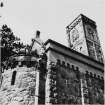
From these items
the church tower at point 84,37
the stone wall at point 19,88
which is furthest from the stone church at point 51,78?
the church tower at point 84,37

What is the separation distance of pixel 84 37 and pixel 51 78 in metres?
13.4

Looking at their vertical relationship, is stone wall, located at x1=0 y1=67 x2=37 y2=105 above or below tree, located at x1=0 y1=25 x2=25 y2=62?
below

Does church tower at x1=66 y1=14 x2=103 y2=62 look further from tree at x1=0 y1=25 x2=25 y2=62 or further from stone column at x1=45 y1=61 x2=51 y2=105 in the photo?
stone column at x1=45 y1=61 x2=51 y2=105

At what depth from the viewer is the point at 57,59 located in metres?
12.3

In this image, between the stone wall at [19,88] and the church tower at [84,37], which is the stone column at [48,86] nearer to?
the stone wall at [19,88]

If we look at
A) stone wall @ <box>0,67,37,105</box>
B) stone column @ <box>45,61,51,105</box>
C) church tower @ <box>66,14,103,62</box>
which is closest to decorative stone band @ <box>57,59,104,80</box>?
stone column @ <box>45,61,51,105</box>

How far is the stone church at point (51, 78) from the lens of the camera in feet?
34.9

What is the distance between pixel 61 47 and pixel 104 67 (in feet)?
16.3

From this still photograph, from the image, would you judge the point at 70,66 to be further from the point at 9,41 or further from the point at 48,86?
the point at 9,41

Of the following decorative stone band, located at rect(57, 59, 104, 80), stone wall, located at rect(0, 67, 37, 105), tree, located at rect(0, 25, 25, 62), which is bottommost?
stone wall, located at rect(0, 67, 37, 105)

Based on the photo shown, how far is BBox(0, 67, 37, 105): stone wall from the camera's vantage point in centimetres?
1039

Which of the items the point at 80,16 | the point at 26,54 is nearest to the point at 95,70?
the point at 26,54

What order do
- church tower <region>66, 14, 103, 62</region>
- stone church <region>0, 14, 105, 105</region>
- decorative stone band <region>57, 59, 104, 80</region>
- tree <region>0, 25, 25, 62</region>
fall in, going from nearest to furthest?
stone church <region>0, 14, 105, 105</region>, decorative stone band <region>57, 59, 104, 80</region>, tree <region>0, 25, 25, 62</region>, church tower <region>66, 14, 103, 62</region>

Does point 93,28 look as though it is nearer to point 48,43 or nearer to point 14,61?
point 48,43
